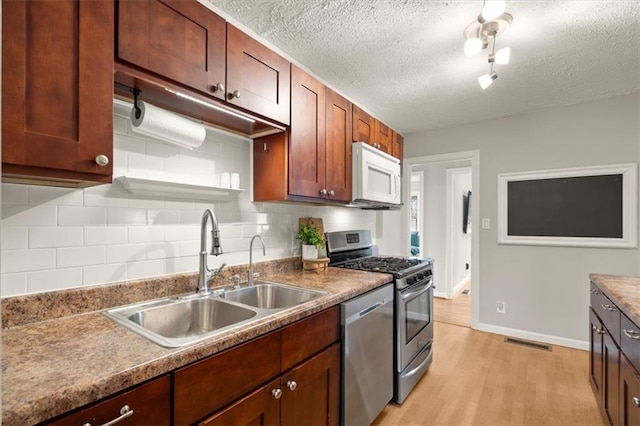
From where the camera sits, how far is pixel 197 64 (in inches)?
53.0

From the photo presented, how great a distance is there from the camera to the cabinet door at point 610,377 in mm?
1555

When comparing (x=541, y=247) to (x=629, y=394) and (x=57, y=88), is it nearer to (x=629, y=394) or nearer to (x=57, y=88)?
(x=629, y=394)

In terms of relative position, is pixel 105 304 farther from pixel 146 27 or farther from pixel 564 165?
pixel 564 165

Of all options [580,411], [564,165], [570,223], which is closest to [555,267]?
[570,223]

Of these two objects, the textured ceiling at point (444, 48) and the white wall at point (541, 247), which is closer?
the textured ceiling at point (444, 48)

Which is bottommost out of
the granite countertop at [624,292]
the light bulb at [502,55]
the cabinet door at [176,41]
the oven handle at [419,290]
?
the oven handle at [419,290]

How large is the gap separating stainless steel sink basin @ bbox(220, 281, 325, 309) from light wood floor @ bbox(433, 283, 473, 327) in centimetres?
272

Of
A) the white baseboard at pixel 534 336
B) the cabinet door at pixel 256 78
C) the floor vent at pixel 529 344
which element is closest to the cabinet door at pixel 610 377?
the floor vent at pixel 529 344

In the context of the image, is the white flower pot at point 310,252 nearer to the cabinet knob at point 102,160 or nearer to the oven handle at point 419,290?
the oven handle at point 419,290

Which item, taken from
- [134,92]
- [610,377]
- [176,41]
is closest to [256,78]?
[176,41]

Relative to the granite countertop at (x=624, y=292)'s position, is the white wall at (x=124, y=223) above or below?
above

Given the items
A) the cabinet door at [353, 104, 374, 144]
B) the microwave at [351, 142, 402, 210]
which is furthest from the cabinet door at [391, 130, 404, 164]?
the cabinet door at [353, 104, 374, 144]

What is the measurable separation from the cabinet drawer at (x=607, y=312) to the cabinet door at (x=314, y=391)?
1.36 meters

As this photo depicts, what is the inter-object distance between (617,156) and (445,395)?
102 inches
